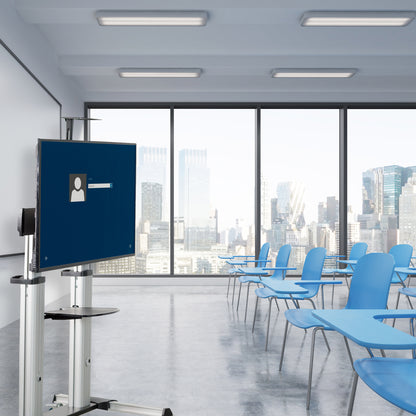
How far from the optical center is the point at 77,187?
7.54 feet

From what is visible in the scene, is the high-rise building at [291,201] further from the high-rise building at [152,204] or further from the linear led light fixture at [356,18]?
the linear led light fixture at [356,18]

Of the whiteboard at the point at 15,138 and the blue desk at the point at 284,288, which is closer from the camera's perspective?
the blue desk at the point at 284,288

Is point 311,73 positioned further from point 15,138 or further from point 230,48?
point 15,138

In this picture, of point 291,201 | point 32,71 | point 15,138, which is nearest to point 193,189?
point 291,201

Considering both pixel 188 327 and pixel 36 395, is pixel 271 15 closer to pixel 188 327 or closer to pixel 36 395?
pixel 188 327

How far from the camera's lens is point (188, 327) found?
4.90 meters

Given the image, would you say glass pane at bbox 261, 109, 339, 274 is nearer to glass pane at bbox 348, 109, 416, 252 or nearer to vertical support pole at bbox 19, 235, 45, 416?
glass pane at bbox 348, 109, 416, 252

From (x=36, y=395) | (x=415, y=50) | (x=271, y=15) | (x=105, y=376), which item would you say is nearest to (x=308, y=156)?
(x=415, y=50)

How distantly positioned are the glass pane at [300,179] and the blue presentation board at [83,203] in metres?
6.05

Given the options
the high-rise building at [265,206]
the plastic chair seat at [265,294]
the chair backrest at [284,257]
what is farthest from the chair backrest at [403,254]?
the high-rise building at [265,206]

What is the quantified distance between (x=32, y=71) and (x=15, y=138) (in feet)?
3.93

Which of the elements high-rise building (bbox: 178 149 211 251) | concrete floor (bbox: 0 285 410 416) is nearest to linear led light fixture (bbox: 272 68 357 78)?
high-rise building (bbox: 178 149 211 251)

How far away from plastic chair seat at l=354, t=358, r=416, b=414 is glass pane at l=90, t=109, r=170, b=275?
21.5 ft

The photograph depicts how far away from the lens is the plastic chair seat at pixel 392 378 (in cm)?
163
